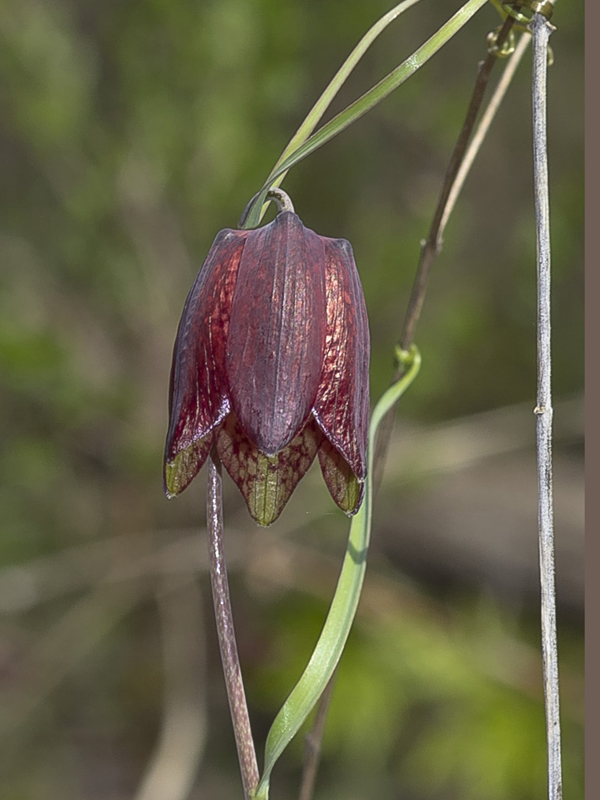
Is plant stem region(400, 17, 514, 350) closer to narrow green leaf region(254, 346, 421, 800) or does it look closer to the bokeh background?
narrow green leaf region(254, 346, 421, 800)

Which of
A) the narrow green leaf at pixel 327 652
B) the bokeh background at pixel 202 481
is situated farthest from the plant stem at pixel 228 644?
the bokeh background at pixel 202 481

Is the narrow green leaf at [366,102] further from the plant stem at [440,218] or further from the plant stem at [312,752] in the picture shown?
the plant stem at [312,752]

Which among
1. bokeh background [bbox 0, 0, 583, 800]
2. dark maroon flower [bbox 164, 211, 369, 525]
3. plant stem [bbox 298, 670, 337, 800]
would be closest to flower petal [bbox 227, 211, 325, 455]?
dark maroon flower [bbox 164, 211, 369, 525]

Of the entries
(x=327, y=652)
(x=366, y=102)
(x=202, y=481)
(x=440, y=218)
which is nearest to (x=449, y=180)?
(x=440, y=218)

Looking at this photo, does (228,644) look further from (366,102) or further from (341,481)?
(366,102)

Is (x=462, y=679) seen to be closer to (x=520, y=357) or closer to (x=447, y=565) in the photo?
(x=447, y=565)

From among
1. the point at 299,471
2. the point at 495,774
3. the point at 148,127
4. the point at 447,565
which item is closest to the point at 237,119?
the point at 148,127
